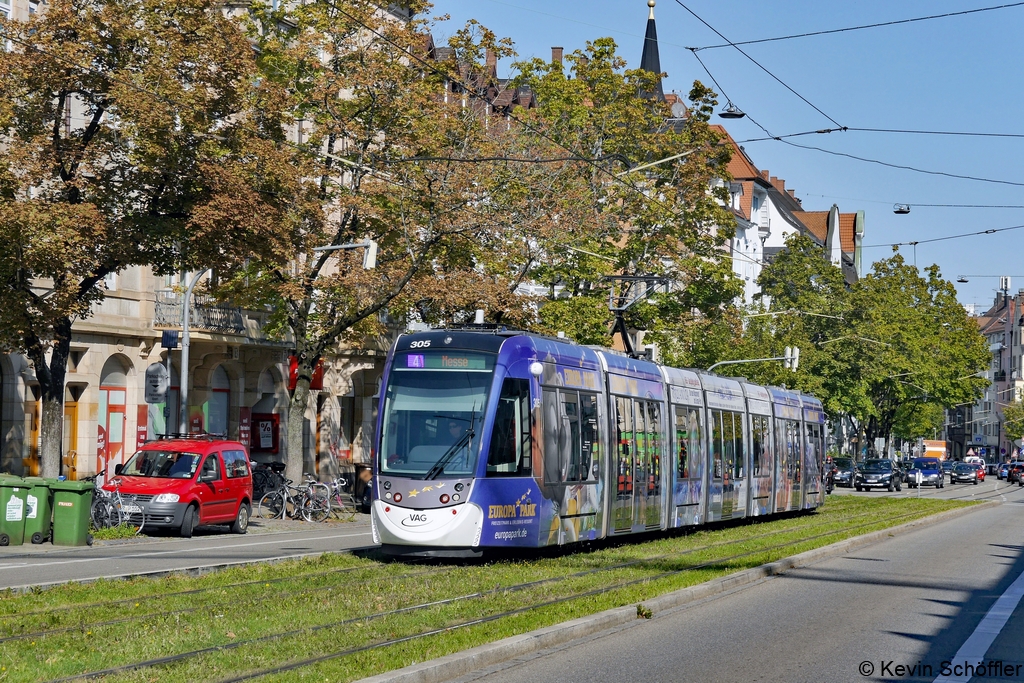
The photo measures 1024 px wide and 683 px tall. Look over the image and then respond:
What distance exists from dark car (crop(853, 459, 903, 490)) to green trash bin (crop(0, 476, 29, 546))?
174 feet

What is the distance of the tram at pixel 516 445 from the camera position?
18094 mm

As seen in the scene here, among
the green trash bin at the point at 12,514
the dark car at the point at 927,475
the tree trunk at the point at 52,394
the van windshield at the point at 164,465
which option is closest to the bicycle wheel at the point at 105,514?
the van windshield at the point at 164,465

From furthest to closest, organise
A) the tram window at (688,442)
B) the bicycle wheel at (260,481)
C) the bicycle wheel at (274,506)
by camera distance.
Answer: the bicycle wheel at (260,481) < the bicycle wheel at (274,506) < the tram window at (688,442)

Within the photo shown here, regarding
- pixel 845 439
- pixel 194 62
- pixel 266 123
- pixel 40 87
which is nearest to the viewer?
pixel 40 87

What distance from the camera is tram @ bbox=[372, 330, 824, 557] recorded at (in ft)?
59.4

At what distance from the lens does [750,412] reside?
31.0 m

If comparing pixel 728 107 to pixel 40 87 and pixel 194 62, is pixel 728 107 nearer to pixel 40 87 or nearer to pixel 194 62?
pixel 194 62

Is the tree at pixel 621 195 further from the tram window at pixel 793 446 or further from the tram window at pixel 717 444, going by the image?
the tram window at pixel 717 444

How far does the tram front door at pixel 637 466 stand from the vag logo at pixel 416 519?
479cm

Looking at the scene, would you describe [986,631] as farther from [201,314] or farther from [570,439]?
[201,314]

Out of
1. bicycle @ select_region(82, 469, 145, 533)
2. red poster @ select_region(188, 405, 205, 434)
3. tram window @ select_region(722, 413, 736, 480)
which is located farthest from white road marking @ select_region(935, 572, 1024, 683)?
red poster @ select_region(188, 405, 205, 434)

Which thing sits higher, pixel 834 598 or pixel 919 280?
pixel 919 280

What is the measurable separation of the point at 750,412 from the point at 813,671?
21170mm

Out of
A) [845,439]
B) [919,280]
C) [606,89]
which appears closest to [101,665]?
[606,89]
